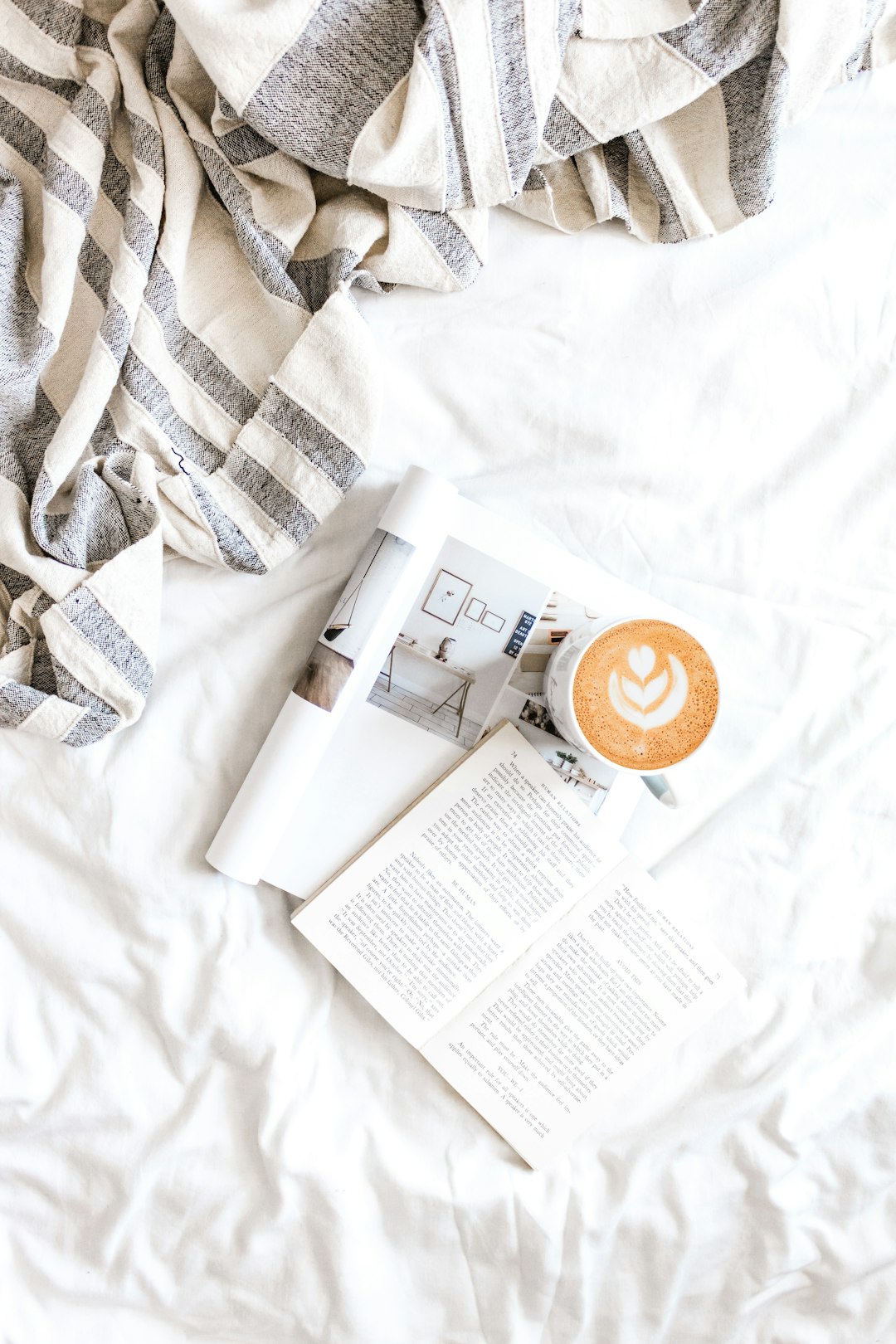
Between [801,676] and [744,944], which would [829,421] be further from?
[744,944]

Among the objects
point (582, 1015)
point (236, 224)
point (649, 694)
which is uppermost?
point (236, 224)

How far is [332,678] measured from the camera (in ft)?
2.14

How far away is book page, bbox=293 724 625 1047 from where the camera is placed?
2.15 feet

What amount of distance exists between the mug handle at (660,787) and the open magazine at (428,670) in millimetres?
17

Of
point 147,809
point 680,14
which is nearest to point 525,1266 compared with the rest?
point 147,809

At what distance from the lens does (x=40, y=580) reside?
0.60m

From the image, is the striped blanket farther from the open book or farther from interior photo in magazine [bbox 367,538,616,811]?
the open book

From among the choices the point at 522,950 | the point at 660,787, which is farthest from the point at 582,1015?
the point at 660,787

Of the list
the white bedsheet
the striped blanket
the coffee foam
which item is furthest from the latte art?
the striped blanket

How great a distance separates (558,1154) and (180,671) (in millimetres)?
420

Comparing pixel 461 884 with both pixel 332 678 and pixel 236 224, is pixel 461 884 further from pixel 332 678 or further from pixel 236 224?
pixel 236 224

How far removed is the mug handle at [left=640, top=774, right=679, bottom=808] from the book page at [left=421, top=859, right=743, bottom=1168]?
5cm

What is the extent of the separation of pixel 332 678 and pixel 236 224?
31cm

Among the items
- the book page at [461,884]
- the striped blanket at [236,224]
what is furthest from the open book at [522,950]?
the striped blanket at [236,224]
